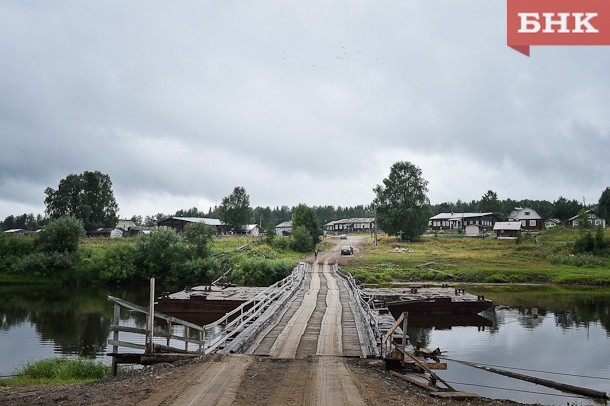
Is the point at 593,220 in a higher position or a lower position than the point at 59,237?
higher

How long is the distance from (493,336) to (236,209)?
3779 inches

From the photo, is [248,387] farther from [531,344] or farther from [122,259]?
[122,259]

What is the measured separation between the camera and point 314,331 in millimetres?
19906

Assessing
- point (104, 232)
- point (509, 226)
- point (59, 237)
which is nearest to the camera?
point (59, 237)

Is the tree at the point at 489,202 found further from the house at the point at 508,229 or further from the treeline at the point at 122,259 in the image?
the treeline at the point at 122,259

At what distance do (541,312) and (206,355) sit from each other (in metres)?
33.0

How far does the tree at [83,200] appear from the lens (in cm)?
11506

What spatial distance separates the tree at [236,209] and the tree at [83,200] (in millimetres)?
28888

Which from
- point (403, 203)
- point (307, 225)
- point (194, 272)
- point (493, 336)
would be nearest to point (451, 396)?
point (493, 336)

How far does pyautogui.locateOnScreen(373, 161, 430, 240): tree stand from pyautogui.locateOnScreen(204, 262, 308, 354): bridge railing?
1405 inches

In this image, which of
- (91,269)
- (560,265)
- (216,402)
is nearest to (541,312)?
(560,265)

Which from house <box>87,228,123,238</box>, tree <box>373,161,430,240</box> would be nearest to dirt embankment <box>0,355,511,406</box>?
tree <box>373,161,430,240</box>

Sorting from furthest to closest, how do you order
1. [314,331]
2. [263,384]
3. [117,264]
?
1. [117,264]
2. [314,331]
3. [263,384]

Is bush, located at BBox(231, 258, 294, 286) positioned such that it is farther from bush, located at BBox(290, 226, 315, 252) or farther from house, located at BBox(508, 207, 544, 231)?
house, located at BBox(508, 207, 544, 231)
